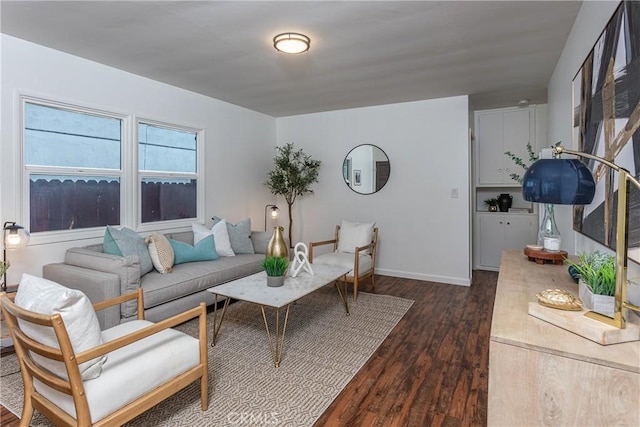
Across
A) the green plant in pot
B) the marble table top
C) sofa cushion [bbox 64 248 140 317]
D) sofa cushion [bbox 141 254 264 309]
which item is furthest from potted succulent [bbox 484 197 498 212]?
sofa cushion [bbox 64 248 140 317]

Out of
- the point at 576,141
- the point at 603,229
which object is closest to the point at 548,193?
the point at 603,229

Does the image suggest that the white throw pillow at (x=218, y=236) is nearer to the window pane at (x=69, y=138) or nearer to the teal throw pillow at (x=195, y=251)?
the teal throw pillow at (x=195, y=251)

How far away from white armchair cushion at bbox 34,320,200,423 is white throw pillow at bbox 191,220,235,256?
6.63 ft

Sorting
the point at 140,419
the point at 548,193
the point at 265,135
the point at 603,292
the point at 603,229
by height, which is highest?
the point at 265,135

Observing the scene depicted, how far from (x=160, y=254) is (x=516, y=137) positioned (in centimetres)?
505

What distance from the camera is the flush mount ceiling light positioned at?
8.61 ft

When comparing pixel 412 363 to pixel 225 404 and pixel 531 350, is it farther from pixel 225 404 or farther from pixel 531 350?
pixel 531 350

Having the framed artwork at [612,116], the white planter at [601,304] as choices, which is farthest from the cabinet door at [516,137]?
the white planter at [601,304]

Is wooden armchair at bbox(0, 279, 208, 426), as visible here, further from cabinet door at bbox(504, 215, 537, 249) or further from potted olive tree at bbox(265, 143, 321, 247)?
cabinet door at bbox(504, 215, 537, 249)

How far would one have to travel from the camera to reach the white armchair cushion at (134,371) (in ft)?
4.68

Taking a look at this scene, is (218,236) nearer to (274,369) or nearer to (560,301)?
(274,369)

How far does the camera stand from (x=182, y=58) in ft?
10.2

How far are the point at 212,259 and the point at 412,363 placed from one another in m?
2.34

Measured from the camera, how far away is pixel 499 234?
17.0 feet
